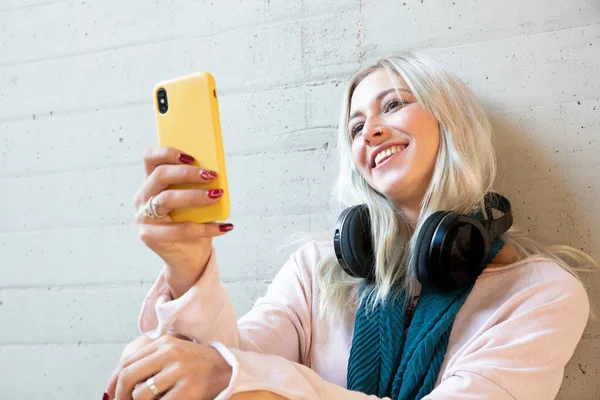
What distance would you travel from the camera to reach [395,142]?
1349mm

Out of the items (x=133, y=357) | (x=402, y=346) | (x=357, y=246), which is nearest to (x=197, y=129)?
(x=133, y=357)

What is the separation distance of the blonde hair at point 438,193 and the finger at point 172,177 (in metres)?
0.54

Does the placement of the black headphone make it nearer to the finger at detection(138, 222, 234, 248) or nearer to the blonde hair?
the blonde hair

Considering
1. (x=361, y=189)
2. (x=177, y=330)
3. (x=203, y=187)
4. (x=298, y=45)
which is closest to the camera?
(x=203, y=187)

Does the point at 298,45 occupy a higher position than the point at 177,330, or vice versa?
the point at 298,45

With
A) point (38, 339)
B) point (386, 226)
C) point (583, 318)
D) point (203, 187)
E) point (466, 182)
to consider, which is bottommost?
point (38, 339)

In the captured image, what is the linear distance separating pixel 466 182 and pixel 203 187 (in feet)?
1.99

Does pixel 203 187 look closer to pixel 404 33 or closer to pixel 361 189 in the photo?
pixel 361 189

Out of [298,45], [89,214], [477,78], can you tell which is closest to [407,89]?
[477,78]

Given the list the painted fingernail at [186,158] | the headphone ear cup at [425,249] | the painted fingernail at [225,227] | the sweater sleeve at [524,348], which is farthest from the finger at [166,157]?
the sweater sleeve at [524,348]

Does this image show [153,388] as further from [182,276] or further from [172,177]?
[172,177]

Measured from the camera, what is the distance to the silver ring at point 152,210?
3.19 ft

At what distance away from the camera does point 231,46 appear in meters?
1.72

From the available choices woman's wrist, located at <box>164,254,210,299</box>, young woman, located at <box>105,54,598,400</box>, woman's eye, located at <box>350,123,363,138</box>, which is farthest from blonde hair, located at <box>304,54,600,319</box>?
woman's wrist, located at <box>164,254,210,299</box>
